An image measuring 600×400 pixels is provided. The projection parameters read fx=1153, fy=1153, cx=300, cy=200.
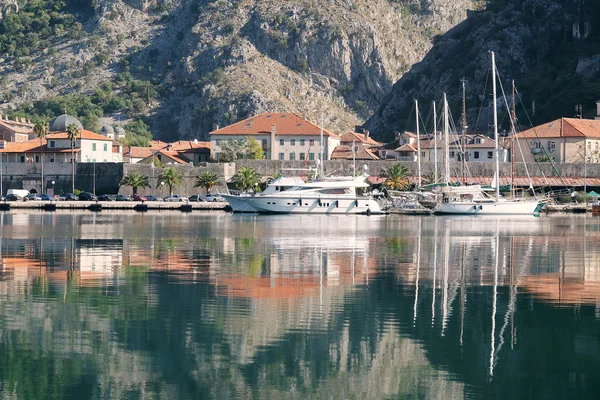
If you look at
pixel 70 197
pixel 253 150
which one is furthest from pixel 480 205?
pixel 253 150

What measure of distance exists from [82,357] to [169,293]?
9123mm

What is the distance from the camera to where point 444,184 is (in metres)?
104

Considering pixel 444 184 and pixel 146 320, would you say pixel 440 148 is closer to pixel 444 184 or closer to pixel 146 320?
pixel 444 184

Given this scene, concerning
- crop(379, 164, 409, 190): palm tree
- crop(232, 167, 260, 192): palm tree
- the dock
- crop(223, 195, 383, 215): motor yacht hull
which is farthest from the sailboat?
crop(232, 167, 260, 192): palm tree

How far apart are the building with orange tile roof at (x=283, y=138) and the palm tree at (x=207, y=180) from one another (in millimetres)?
20484

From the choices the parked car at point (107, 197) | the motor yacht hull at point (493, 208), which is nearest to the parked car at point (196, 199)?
the parked car at point (107, 197)

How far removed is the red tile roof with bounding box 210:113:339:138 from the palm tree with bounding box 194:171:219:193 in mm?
23567

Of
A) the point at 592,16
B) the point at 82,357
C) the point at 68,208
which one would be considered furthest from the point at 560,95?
the point at 82,357

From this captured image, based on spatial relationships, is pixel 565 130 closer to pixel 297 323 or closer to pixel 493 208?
pixel 493 208

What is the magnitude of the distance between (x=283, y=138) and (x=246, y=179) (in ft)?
89.9

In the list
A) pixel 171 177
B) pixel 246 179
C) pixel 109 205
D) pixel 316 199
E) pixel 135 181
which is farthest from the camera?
pixel 135 181

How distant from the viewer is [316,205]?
103 m

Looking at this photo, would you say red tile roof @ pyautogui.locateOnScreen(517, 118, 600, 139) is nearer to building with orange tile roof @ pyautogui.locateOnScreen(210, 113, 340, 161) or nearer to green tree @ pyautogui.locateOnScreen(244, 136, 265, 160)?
building with orange tile roof @ pyautogui.locateOnScreen(210, 113, 340, 161)

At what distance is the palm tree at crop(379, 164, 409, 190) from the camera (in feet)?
389
